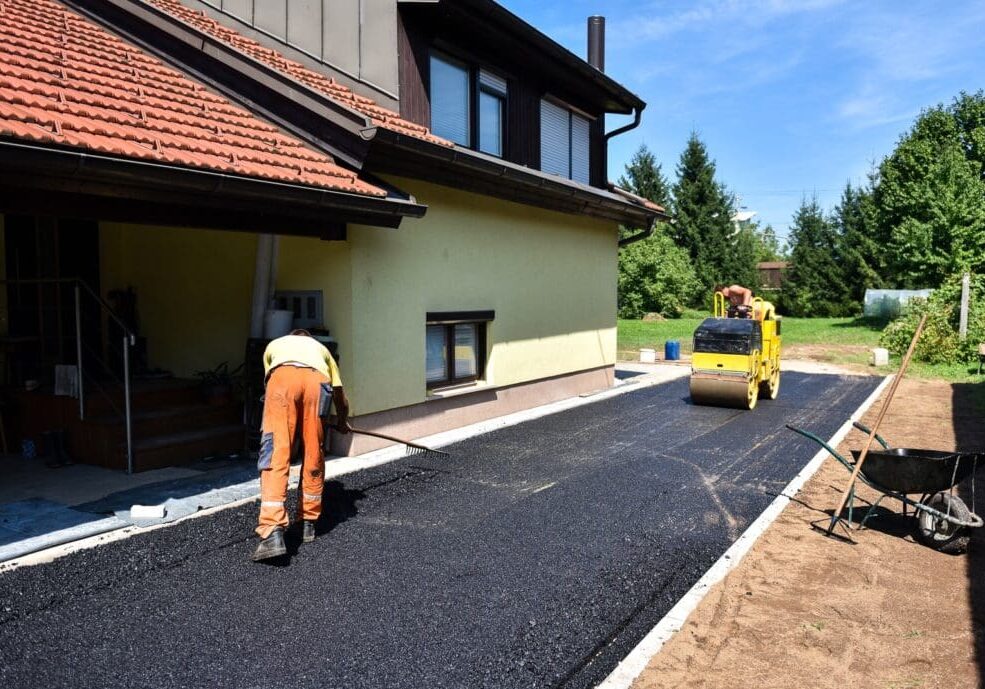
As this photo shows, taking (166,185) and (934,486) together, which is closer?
(934,486)

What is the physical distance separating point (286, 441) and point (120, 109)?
3.53 metres

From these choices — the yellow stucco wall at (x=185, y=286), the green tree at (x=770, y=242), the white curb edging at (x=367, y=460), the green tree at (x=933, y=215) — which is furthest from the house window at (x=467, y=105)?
the green tree at (x=770, y=242)

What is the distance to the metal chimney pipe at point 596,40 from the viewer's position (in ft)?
49.0

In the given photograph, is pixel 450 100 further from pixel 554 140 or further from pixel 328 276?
pixel 328 276

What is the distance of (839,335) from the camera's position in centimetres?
2836

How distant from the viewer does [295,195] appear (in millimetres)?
6551

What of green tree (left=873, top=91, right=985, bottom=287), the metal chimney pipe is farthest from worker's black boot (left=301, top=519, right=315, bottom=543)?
green tree (left=873, top=91, right=985, bottom=287)

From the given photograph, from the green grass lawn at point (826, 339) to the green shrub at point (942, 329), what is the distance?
54 centimetres

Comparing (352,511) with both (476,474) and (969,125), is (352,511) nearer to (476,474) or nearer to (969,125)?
(476,474)

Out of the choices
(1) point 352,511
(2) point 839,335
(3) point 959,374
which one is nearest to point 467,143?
(1) point 352,511

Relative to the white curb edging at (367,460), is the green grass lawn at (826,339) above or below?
above

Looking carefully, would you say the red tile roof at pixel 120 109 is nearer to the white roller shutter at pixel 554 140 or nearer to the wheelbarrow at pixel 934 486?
the wheelbarrow at pixel 934 486

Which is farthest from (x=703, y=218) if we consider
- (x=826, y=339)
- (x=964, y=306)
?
(x=964, y=306)

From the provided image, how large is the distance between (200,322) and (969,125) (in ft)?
137
